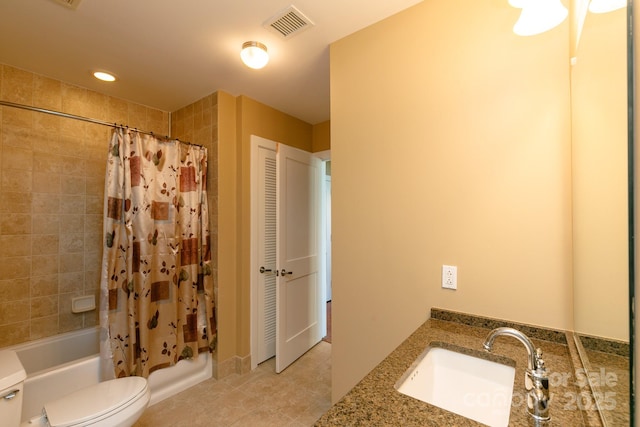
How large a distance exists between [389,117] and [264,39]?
36.7 inches

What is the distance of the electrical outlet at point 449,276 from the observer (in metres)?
1.26

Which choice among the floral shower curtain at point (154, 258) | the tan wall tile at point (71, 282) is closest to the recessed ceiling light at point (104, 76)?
the floral shower curtain at point (154, 258)

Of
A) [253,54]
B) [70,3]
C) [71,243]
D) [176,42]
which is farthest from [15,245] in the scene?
[253,54]

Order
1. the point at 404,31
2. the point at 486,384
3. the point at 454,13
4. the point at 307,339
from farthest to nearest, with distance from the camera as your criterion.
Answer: the point at 307,339 < the point at 404,31 < the point at 454,13 < the point at 486,384

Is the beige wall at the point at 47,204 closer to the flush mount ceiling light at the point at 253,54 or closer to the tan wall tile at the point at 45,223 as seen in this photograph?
the tan wall tile at the point at 45,223

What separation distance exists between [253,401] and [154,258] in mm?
1340

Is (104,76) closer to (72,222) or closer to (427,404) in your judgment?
(72,222)

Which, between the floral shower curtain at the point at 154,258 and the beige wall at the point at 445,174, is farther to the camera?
the floral shower curtain at the point at 154,258

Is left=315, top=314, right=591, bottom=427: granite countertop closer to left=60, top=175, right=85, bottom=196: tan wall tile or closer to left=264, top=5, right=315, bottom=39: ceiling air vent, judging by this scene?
left=264, top=5, right=315, bottom=39: ceiling air vent

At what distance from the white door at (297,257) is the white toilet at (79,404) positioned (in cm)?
116

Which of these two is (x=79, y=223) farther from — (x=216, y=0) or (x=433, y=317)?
(x=433, y=317)

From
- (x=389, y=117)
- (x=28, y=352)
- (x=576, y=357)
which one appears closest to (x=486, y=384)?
(x=576, y=357)

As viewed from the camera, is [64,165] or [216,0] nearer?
[216,0]

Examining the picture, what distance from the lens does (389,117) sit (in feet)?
4.80
